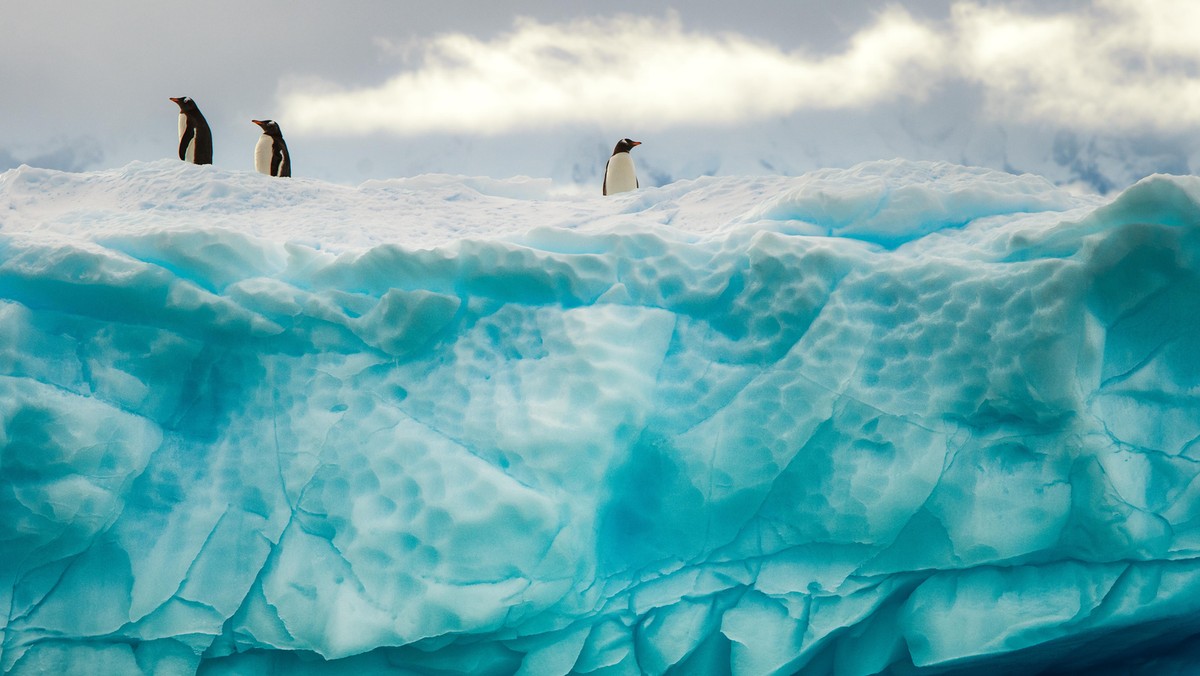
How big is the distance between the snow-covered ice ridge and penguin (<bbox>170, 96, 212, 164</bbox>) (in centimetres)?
566

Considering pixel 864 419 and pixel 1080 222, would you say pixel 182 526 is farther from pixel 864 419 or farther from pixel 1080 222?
pixel 1080 222

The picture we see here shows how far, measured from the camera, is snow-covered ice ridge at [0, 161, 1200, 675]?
3.79m

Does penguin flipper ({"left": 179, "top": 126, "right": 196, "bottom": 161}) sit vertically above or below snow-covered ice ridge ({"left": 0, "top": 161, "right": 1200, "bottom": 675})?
above

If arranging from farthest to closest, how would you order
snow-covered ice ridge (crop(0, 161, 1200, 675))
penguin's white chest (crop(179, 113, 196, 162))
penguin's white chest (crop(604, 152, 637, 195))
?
Answer: penguin's white chest (crop(179, 113, 196, 162)) → penguin's white chest (crop(604, 152, 637, 195)) → snow-covered ice ridge (crop(0, 161, 1200, 675))

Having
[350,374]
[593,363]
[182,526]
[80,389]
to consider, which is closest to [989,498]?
[593,363]

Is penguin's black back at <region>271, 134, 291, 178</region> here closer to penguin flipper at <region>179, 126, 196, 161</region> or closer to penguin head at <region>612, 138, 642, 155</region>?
penguin flipper at <region>179, 126, 196, 161</region>

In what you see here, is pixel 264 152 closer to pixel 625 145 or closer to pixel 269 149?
pixel 269 149

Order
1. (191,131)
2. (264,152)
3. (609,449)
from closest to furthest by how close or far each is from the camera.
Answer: (609,449), (191,131), (264,152)

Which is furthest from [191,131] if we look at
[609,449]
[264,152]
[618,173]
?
[609,449]

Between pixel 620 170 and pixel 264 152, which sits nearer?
pixel 620 170

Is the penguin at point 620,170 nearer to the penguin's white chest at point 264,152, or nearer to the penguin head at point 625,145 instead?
the penguin head at point 625,145

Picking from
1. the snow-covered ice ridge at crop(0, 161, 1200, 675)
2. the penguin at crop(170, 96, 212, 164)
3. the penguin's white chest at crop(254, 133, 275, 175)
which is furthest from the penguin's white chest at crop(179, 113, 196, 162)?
the snow-covered ice ridge at crop(0, 161, 1200, 675)

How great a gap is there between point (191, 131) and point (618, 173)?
14.6ft

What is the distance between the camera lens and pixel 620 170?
905 centimetres
